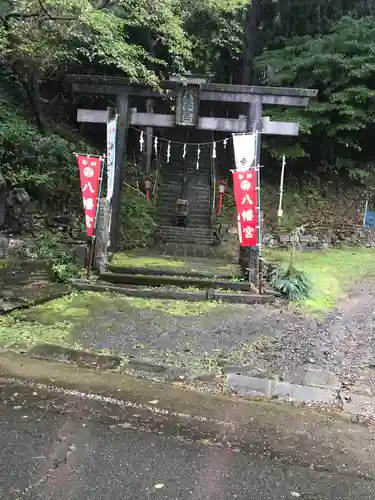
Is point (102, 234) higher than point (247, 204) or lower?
lower

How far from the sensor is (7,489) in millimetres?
2768

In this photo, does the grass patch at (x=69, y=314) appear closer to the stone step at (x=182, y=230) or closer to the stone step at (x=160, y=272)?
the stone step at (x=160, y=272)

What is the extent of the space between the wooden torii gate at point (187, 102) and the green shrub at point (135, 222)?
7.15ft

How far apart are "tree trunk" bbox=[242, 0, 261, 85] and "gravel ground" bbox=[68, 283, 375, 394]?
13433mm

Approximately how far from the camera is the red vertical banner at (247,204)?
887 centimetres

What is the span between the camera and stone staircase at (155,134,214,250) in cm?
1502

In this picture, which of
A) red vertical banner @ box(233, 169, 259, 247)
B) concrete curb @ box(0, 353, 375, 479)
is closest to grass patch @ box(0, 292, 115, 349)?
concrete curb @ box(0, 353, 375, 479)

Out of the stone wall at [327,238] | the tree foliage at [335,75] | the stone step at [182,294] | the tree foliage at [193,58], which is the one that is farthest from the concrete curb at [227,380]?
the tree foliage at [335,75]

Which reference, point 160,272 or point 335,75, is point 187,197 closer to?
point 335,75

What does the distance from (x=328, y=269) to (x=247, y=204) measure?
12.5 feet

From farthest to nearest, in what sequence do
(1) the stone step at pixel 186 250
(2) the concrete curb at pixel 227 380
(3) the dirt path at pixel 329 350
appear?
(1) the stone step at pixel 186 250, (3) the dirt path at pixel 329 350, (2) the concrete curb at pixel 227 380

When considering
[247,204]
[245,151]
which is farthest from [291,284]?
[245,151]

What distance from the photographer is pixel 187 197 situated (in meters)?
17.0

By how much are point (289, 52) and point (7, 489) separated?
57.4ft
